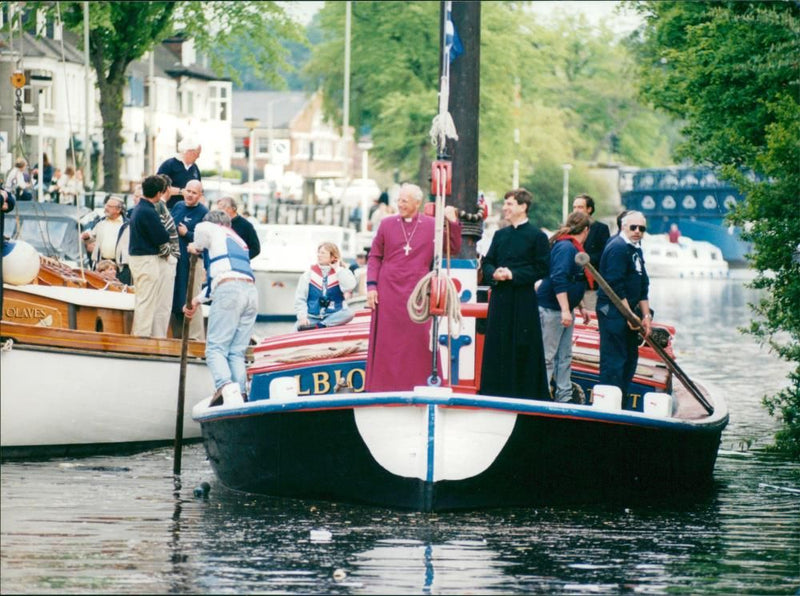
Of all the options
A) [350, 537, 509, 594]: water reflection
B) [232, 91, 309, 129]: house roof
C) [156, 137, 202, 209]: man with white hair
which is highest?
[232, 91, 309, 129]: house roof

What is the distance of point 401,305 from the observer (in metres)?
12.6

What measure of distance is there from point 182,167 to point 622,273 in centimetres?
531

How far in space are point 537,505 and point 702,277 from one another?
256ft

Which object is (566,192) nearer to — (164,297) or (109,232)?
(109,232)

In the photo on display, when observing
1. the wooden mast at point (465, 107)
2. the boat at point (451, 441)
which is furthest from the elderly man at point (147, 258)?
the wooden mast at point (465, 107)

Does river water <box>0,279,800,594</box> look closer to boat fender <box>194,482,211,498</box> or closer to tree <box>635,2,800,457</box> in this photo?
boat fender <box>194,482,211,498</box>

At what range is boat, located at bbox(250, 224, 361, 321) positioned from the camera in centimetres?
3869

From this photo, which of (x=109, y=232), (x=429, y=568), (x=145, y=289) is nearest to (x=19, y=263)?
(x=145, y=289)

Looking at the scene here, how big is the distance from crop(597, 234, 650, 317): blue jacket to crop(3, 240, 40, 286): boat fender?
15.7 ft

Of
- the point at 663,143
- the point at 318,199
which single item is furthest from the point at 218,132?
the point at 663,143

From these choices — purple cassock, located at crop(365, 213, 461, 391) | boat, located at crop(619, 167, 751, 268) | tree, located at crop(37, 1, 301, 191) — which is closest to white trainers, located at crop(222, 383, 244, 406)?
purple cassock, located at crop(365, 213, 461, 391)

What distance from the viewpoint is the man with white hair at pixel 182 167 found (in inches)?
677

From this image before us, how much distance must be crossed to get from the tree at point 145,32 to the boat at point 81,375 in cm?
A: 1821

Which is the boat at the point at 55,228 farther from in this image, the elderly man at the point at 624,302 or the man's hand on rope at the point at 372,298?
the man's hand on rope at the point at 372,298
